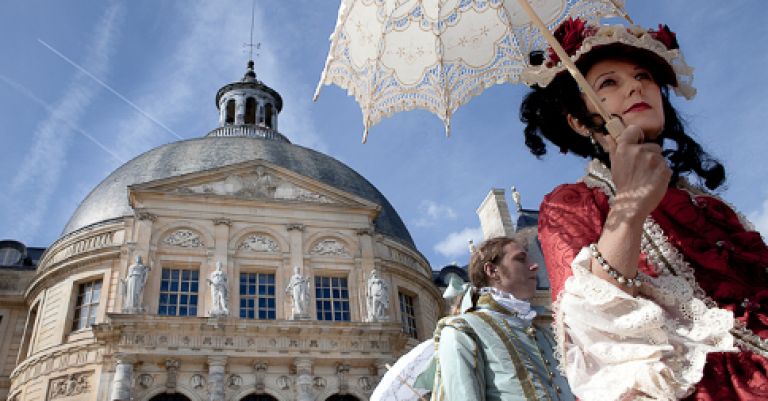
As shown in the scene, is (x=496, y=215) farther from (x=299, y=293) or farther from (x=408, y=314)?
(x=299, y=293)

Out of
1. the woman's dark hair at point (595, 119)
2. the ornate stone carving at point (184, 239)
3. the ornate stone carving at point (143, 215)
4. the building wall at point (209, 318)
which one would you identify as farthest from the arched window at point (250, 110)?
the woman's dark hair at point (595, 119)

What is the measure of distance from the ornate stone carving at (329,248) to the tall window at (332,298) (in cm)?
97

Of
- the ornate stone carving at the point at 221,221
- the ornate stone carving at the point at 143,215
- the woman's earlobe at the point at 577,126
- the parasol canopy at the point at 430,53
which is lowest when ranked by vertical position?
the woman's earlobe at the point at 577,126

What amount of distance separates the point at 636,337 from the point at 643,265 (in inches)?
12.9

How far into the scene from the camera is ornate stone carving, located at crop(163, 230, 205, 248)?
72.0 ft

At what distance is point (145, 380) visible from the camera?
731 inches

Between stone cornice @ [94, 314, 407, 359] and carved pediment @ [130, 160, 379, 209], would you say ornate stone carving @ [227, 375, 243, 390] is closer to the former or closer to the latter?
stone cornice @ [94, 314, 407, 359]

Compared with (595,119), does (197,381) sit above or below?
above

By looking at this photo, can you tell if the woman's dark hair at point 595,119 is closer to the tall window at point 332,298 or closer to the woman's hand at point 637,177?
the woman's hand at point 637,177

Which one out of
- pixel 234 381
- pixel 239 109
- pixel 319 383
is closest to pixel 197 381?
pixel 234 381

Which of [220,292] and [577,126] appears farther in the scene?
[220,292]

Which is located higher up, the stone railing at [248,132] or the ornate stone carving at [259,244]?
the stone railing at [248,132]

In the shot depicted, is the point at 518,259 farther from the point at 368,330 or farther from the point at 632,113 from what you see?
the point at 368,330

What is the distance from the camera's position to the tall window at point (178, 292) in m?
20.4
